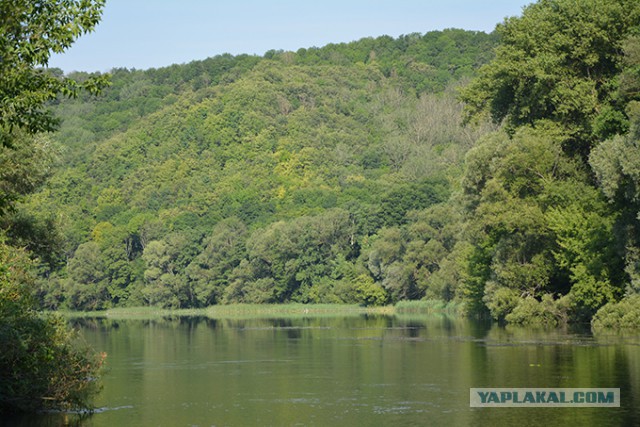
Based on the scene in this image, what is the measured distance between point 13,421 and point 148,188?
159m

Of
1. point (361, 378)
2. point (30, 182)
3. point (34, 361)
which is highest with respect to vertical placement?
point (30, 182)

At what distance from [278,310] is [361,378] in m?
89.9

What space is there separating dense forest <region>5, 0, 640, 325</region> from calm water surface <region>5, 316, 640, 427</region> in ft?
22.6

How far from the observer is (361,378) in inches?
1448

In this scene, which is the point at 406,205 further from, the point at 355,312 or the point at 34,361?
the point at 34,361

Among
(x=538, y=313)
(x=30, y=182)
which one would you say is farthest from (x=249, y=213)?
(x=30, y=182)

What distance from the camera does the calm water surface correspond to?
1059 inches

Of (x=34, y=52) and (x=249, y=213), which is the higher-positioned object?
(x=249, y=213)

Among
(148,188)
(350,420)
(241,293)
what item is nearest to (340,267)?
(241,293)

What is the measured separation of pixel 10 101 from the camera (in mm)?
19359

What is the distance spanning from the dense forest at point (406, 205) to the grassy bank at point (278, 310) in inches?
78.4

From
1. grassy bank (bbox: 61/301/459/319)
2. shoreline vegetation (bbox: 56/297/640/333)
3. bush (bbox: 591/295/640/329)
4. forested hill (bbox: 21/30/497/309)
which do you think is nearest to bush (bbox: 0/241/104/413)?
bush (bbox: 591/295/640/329)

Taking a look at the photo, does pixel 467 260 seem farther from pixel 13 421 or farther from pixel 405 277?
pixel 13 421

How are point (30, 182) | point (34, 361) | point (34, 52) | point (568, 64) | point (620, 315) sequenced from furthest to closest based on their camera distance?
point (568, 64), point (620, 315), point (30, 182), point (34, 361), point (34, 52)
